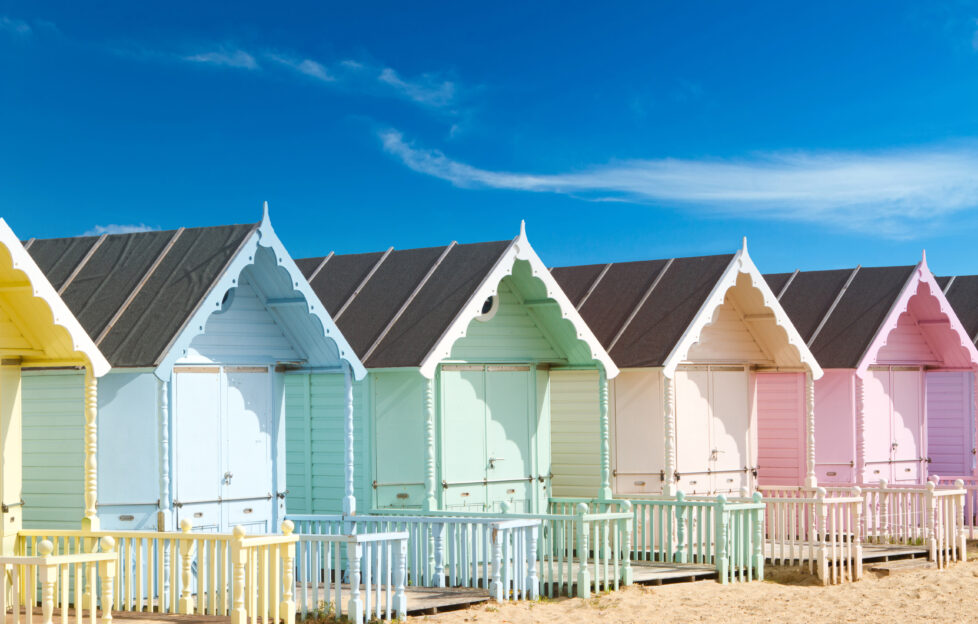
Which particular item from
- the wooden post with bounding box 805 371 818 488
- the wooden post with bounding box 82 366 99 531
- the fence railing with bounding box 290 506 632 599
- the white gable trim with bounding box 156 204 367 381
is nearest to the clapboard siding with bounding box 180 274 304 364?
the white gable trim with bounding box 156 204 367 381

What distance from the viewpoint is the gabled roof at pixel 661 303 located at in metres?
20.7

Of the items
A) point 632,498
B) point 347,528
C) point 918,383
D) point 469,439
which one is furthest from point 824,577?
point 918,383

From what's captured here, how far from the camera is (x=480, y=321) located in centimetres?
1966

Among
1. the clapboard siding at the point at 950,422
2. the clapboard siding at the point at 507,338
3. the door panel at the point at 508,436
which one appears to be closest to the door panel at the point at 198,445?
the clapboard siding at the point at 507,338

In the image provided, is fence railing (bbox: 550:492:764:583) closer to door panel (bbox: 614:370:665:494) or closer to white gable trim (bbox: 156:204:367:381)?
door panel (bbox: 614:370:665:494)

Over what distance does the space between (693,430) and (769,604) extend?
523cm

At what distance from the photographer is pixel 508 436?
784 inches

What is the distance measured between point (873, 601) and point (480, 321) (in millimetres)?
6462

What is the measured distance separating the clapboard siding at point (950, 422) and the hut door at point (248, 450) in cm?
1470

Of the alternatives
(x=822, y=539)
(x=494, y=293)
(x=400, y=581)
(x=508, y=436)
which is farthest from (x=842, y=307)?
(x=400, y=581)

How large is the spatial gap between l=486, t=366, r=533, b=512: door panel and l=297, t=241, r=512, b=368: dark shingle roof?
1.57 metres

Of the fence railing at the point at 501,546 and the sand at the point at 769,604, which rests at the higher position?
the fence railing at the point at 501,546

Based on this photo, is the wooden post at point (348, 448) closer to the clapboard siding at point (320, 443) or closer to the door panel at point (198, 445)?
the clapboard siding at point (320, 443)

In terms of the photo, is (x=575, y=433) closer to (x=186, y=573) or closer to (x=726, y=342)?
(x=726, y=342)
